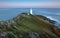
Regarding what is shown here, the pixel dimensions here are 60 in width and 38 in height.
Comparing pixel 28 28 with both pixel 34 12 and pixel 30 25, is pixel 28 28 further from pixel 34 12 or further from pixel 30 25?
pixel 34 12

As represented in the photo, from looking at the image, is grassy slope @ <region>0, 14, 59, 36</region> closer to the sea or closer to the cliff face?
the cliff face

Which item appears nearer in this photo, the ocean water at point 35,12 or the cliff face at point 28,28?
the cliff face at point 28,28

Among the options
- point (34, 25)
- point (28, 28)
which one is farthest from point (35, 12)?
point (28, 28)

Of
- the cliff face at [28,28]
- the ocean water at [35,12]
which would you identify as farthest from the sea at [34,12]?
the cliff face at [28,28]

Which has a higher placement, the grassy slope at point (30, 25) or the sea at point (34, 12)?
the sea at point (34, 12)

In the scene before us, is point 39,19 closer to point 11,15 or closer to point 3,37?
point 11,15

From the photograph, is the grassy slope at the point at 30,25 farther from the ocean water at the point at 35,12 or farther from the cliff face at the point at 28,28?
the ocean water at the point at 35,12

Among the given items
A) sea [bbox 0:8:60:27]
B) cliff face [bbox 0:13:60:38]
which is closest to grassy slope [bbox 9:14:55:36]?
cliff face [bbox 0:13:60:38]
